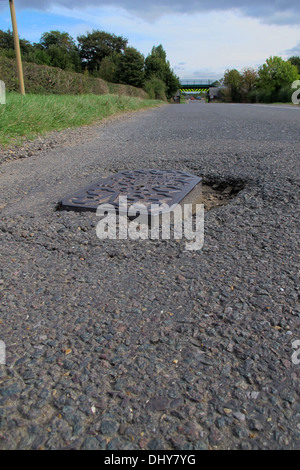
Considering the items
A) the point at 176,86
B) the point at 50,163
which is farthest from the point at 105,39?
the point at 50,163

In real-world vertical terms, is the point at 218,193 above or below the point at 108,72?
below

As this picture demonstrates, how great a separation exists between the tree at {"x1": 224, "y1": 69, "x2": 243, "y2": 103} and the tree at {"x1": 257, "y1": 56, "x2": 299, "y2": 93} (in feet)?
38.9

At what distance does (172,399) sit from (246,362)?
0.27 metres

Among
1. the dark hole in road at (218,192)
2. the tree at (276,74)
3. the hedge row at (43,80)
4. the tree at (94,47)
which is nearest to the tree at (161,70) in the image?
the tree at (94,47)

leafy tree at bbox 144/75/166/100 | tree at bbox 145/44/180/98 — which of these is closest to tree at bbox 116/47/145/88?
leafy tree at bbox 144/75/166/100

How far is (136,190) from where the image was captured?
2.59 m

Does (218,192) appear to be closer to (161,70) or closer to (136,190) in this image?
(136,190)

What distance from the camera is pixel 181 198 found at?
239 cm

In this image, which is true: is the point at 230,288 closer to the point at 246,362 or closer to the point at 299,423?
the point at 246,362

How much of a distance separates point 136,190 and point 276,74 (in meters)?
53.0

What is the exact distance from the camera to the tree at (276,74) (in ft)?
152

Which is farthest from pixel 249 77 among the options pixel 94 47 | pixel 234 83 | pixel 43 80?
pixel 43 80

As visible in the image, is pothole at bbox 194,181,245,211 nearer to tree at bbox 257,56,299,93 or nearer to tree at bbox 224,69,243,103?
tree at bbox 257,56,299,93

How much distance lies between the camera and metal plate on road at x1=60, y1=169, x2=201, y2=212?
93.1 inches
